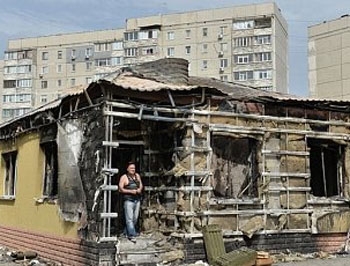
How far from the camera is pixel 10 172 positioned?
57.5 feet

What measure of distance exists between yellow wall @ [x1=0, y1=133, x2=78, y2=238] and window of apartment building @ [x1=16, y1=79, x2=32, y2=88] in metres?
69.9

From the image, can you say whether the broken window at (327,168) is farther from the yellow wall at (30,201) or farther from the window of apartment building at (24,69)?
the window of apartment building at (24,69)

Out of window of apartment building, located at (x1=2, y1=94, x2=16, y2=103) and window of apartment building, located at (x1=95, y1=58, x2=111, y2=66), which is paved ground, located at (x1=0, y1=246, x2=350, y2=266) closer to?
window of apartment building, located at (x1=95, y1=58, x2=111, y2=66)

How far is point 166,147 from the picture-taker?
12469mm

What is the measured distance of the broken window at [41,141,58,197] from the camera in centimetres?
1393

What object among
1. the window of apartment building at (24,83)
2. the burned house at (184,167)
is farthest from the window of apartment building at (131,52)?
the burned house at (184,167)

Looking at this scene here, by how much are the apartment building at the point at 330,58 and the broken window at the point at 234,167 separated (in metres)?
53.7

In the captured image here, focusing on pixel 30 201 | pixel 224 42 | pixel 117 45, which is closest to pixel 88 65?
pixel 117 45

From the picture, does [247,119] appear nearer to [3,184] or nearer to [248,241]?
[248,241]

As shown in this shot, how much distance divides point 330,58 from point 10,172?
5810 centimetres

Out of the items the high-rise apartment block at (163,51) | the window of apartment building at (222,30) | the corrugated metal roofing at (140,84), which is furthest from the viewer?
the window of apartment building at (222,30)

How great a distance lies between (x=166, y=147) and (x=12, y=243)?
639 centimetres

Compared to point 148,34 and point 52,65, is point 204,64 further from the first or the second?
point 52,65

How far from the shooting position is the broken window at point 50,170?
13930 mm
